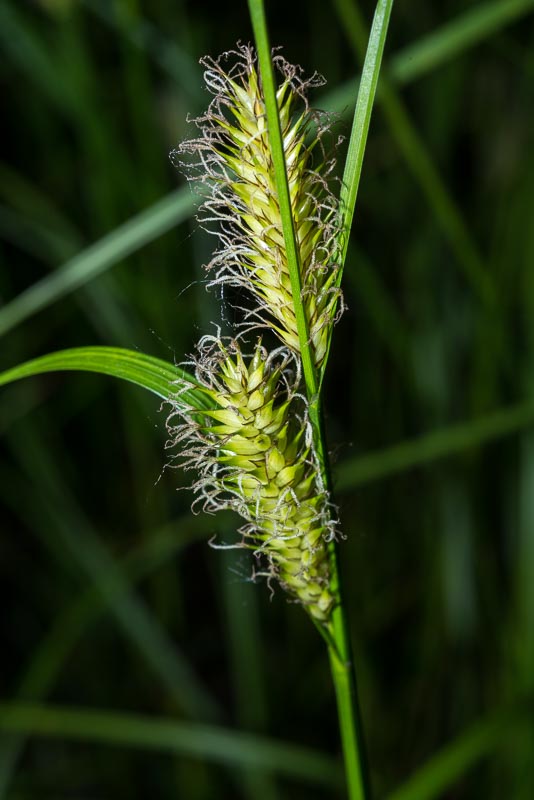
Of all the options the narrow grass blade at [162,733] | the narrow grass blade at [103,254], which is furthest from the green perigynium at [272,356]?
the narrow grass blade at [162,733]

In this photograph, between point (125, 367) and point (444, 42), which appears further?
point (444, 42)

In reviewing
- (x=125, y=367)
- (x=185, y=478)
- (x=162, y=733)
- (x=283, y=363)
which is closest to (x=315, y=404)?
(x=283, y=363)

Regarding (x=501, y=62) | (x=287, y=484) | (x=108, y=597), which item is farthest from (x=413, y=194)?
(x=287, y=484)

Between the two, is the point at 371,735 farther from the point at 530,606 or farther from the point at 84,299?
the point at 84,299

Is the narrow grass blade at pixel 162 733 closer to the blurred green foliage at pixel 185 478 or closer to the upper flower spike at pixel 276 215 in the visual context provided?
the blurred green foliage at pixel 185 478

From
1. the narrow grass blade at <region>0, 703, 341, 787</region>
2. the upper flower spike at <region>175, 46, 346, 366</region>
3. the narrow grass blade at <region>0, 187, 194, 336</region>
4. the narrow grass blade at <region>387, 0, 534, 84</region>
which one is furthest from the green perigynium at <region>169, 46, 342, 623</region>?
the narrow grass blade at <region>0, 703, 341, 787</region>

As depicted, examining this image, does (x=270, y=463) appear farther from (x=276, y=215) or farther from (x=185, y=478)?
(x=185, y=478)

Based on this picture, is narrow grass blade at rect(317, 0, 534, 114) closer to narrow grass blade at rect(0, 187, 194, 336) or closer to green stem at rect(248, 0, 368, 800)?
narrow grass blade at rect(0, 187, 194, 336)
